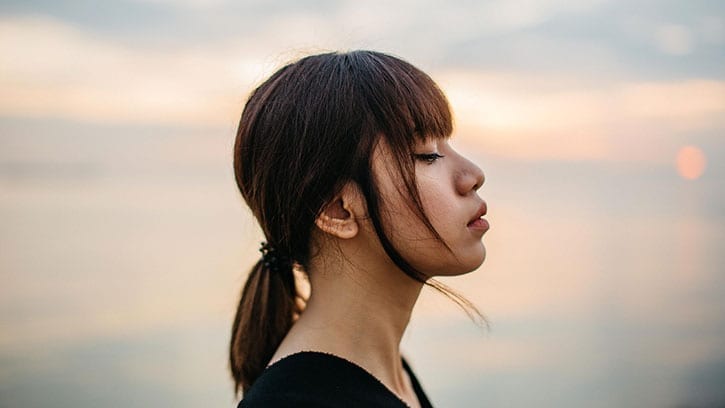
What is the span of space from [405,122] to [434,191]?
0.47ft

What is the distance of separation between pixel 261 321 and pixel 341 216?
1.50ft

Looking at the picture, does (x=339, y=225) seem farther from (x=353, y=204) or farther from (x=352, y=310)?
(x=352, y=310)

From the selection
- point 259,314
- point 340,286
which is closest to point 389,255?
point 340,286

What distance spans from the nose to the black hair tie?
44 cm

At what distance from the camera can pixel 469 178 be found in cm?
147

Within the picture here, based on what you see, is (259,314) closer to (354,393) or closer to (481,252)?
(354,393)

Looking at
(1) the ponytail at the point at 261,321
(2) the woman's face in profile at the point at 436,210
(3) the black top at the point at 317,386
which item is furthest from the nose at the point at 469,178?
(1) the ponytail at the point at 261,321

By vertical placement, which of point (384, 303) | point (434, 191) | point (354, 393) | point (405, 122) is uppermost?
point (405, 122)

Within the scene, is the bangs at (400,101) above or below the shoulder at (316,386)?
above

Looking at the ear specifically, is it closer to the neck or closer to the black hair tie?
the neck

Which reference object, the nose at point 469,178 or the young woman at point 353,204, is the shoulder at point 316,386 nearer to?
the young woman at point 353,204

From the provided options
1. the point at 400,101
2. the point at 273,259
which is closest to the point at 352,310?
the point at 273,259

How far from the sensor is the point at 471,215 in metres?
1.46

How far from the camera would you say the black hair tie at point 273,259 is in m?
1.68
